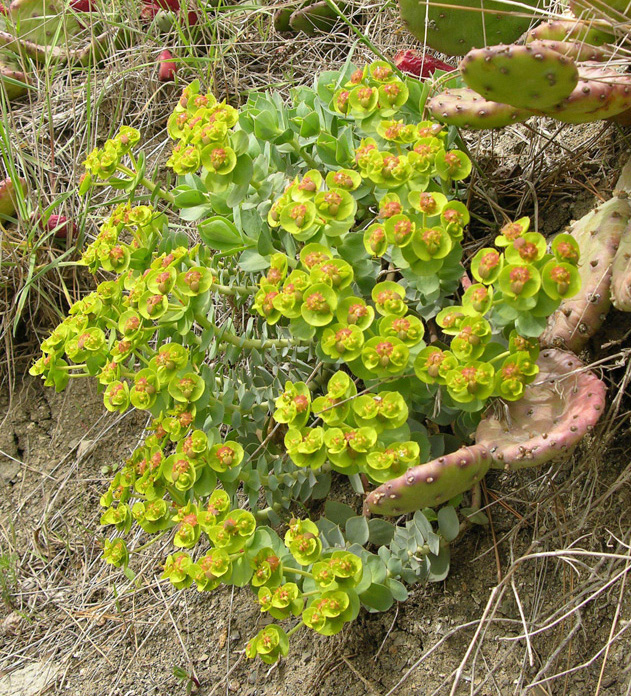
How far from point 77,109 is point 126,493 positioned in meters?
1.79

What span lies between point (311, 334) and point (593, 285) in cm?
58

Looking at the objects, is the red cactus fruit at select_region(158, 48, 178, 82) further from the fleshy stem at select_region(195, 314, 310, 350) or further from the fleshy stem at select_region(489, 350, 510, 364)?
the fleshy stem at select_region(489, 350, 510, 364)

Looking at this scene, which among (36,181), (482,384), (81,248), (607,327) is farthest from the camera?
(36,181)

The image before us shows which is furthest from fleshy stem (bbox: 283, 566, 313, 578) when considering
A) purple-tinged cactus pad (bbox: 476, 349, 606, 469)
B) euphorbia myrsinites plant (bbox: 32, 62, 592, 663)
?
purple-tinged cactus pad (bbox: 476, 349, 606, 469)

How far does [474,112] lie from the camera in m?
1.50

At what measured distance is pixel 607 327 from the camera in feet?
5.24

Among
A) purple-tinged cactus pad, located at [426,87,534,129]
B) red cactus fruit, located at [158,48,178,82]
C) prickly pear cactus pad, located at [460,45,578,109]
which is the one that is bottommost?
red cactus fruit, located at [158,48,178,82]

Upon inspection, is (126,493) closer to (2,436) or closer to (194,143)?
(194,143)

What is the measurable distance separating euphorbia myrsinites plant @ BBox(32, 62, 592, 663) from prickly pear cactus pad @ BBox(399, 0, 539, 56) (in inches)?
10.6

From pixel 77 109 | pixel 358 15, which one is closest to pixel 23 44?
pixel 77 109

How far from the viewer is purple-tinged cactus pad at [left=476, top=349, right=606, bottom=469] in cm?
127

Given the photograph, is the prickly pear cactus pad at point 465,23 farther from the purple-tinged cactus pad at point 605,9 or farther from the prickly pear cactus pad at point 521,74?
the prickly pear cactus pad at point 521,74

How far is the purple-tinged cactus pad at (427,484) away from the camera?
1.23 m

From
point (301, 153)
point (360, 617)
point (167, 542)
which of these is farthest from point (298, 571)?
point (301, 153)
